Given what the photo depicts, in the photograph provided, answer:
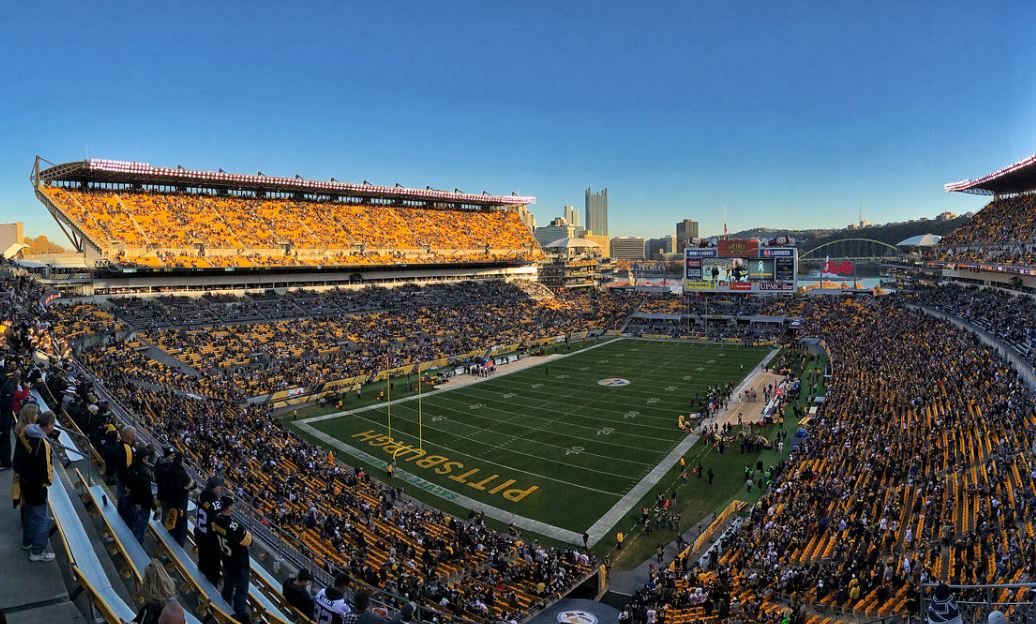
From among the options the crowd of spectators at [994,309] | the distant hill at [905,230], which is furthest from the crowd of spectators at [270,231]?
the distant hill at [905,230]

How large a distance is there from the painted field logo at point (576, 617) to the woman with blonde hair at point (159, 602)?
11.3m

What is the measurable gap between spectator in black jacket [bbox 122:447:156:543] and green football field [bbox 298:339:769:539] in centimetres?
1383

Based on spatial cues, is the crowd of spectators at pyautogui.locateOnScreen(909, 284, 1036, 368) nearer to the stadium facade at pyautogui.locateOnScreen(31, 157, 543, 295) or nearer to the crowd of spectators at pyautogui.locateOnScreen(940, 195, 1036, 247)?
the crowd of spectators at pyautogui.locateOnScreen(940, 195, 1036, 247)

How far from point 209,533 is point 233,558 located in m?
0.43

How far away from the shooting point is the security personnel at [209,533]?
647 centimetres

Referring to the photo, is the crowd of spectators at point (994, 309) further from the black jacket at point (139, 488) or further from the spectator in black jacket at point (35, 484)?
the spectator in black jacket at point (35, 484)

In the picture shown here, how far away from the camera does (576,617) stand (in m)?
14.1

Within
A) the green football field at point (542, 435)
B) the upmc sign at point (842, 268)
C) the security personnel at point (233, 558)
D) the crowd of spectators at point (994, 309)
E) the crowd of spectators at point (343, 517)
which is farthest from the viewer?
the upmc sign at point (842, 268)

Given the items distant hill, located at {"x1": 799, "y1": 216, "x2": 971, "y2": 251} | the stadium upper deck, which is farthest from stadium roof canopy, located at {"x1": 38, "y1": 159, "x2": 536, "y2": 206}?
distant hill, located at {"x1": 799, "y1": 216, "x2": 971, "y2": 251}

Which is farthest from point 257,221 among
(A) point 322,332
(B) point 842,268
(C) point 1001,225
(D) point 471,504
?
(B) point 842,268

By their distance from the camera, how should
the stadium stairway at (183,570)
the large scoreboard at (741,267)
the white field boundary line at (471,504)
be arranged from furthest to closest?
the large scoreboard at (741,267)
the white field boundary line at (471,504)
the stadium stairway at (183,570)

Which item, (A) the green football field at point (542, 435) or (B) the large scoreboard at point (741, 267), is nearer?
(A) the green football field at point (542, 435)

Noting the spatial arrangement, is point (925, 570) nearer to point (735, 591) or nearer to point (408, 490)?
point (735, 591)

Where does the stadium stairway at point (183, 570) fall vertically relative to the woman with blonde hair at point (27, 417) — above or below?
below
